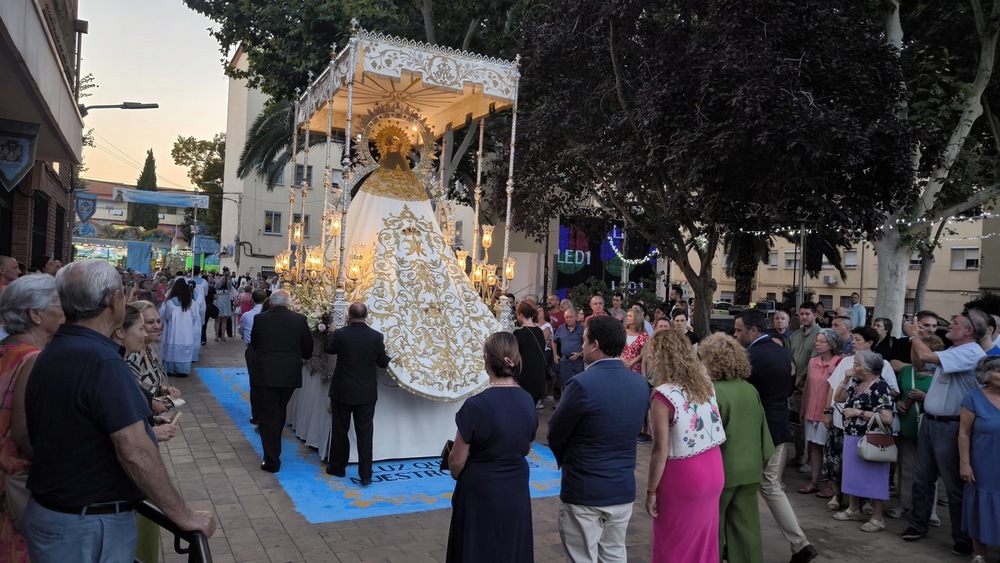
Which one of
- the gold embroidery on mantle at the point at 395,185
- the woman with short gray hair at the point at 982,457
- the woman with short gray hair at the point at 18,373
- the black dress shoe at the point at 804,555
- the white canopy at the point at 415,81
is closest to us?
the woman with short gray hair at the point at 18,373

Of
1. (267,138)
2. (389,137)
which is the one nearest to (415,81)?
(389,137)

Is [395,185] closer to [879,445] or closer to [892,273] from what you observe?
[879,445]

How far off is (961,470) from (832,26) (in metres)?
8.48

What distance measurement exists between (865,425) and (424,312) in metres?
4.58

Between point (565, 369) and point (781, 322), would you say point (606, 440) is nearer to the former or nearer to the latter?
point (781, 322)

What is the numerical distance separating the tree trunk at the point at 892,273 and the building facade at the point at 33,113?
13.0 meters

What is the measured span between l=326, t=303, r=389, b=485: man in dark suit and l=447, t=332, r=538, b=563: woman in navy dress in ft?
10.6

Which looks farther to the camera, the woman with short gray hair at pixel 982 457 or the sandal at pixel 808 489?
the sandal at pixel 808 489

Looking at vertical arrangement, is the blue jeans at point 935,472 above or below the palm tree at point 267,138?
below

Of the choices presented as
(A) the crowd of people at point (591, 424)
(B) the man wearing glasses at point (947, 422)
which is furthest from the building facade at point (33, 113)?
(B) the man wearing glasses at point (947, 422)

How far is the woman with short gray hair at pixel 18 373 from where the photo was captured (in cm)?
287

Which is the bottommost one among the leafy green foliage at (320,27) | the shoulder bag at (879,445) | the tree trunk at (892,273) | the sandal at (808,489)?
the sandal at (808,489)

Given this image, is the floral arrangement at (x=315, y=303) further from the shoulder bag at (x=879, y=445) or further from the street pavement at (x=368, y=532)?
the shoulder bag at (x=879, y=445)

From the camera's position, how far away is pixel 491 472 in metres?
3.51
